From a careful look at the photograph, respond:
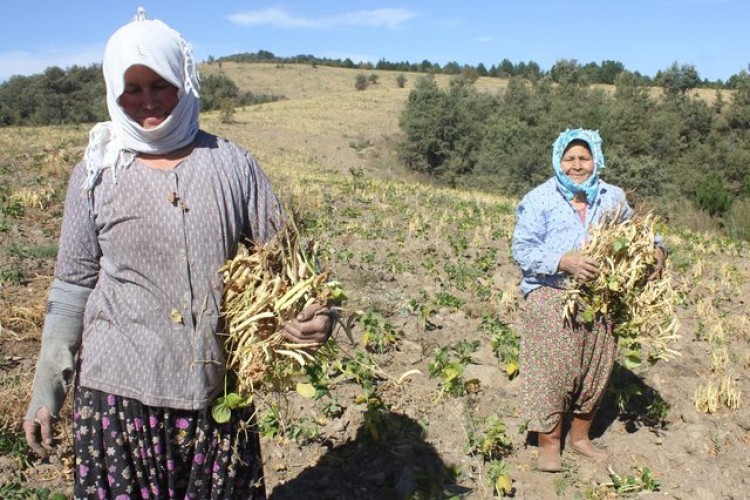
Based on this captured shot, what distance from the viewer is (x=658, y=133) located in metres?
30.2

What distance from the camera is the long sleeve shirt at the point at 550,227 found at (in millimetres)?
3432

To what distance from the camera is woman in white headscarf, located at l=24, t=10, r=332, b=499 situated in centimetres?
197

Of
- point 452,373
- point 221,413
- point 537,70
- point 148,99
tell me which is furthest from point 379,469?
point 537,70

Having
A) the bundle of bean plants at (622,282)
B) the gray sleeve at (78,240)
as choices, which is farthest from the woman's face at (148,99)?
the bundle of bean plants at (622,282)

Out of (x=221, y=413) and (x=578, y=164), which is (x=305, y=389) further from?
(x=578, y=164)

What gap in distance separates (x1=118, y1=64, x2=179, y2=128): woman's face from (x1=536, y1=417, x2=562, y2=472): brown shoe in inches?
104

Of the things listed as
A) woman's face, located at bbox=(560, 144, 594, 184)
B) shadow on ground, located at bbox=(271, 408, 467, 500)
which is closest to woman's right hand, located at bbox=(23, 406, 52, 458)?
shadow on ground, located at bbox=(271, 408, 467, 500)

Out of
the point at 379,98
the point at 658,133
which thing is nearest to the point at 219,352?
the point at 658,133

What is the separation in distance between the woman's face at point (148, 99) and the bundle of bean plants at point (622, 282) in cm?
217

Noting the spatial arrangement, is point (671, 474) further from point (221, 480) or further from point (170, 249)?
point (170, 249)

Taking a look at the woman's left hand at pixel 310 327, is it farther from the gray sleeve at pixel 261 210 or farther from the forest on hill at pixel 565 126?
the forest on hill at pixel 565 126

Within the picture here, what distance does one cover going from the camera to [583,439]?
381 cm

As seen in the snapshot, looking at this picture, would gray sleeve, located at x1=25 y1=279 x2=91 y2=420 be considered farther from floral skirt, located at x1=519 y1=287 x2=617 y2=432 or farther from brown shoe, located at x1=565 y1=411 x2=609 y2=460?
brown shoe, located at x1=565 y1=411 x2=609 y2=460

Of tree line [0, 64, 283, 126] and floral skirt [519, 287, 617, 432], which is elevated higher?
tree line [0, 64, 283, 126]
